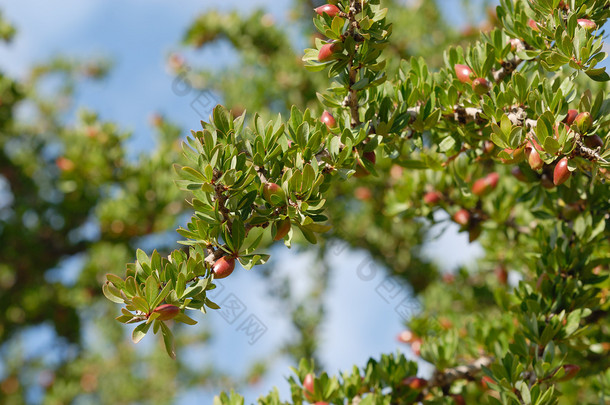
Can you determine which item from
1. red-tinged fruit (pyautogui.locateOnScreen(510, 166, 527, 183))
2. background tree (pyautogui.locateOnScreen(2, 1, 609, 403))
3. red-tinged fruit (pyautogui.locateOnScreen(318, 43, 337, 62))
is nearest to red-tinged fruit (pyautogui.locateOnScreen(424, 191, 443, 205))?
background tree (pyautogui.locateOnScreen(2, 1, 609, 403))

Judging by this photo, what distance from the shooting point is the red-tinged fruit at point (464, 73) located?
1.08 meters

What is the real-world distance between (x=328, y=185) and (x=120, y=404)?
481 cm

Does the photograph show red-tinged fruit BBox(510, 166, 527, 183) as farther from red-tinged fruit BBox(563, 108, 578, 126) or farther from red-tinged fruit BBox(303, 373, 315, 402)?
red-tinged fruit BBox(303, 373, 315, 402)

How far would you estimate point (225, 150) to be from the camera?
88 centimetres

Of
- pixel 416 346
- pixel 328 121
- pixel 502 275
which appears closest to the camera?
pixel 328 121

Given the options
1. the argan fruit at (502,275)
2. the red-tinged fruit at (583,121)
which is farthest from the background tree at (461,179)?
the argan fruit at (502,275)

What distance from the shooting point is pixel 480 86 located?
1.05m

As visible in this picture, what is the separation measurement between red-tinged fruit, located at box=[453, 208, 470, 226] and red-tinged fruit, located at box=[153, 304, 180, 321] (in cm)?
91

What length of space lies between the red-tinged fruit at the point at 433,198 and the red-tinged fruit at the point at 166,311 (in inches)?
36.1

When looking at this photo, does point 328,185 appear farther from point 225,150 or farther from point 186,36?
point 186,36

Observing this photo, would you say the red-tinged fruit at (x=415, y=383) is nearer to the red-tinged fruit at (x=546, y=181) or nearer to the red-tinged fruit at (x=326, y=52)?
the red-tinged fruit at (x=546, y=181)

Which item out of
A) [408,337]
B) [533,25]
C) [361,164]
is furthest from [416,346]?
[533,25]

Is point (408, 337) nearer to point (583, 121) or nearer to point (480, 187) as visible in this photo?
point (480, 187)

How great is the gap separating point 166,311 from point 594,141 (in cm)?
78
